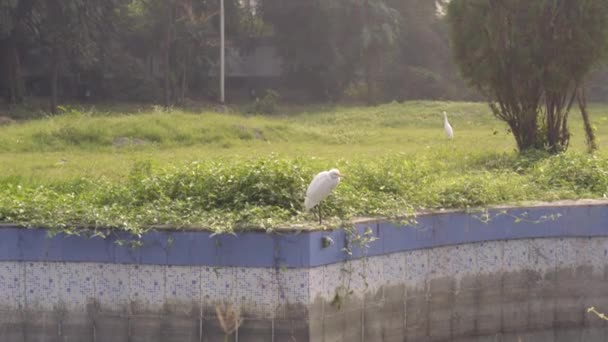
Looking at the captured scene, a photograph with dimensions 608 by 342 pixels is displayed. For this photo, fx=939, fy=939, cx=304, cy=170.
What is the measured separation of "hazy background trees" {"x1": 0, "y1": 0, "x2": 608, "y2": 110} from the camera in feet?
114

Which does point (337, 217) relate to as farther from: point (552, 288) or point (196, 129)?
point (196, 129)

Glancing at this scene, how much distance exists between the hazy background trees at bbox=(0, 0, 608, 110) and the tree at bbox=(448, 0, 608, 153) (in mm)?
→ 21341

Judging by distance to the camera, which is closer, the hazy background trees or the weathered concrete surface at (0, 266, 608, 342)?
the weathered concrete surface at (0, 266, 608, 342)

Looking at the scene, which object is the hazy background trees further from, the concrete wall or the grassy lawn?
the concrete wall

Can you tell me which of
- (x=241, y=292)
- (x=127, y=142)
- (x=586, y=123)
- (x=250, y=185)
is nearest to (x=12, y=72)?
(x=127, y=142)

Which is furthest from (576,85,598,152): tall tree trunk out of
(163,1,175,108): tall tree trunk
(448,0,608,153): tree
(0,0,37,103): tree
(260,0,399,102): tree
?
(260,0,399,102): tree

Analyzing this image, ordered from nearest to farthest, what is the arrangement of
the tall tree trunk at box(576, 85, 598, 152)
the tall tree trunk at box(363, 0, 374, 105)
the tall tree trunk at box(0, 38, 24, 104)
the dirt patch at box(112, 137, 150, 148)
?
the tall tree trunk at box(576, 85, 598, 152) < the dirt patch at box(112, 137, 150, 148) < the tall tree trunk at box(0, 38, 24, 104) < the tall tree trunk at box(363, 0, 374, 105)

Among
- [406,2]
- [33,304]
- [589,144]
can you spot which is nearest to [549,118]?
[589,144]

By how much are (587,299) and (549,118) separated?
4.61 metres

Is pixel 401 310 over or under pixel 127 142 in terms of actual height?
under

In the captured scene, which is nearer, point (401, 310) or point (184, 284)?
point (184, 284)

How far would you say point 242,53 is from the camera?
4422 cm

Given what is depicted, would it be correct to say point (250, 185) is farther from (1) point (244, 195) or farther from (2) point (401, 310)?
(2) point (401, 310)

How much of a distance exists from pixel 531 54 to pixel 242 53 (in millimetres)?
31987
